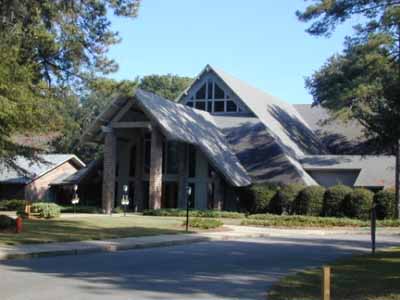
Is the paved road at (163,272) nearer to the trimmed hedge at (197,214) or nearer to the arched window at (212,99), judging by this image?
the trimmed hedge at (197,214)

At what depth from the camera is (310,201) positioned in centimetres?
3959

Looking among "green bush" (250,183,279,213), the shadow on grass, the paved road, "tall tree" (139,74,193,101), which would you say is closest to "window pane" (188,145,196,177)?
"green bush" (250,183,279,213)

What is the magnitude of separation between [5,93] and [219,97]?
32708 mm

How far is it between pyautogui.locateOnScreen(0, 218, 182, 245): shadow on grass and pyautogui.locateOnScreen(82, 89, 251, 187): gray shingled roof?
39.2ft

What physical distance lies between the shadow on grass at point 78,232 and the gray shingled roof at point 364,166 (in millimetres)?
17298

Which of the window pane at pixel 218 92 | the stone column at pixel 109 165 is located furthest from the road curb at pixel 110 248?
the window pane at pixel 218 92

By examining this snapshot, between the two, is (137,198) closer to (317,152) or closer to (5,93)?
(317,152)

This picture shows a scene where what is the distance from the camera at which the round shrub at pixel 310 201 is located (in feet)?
130

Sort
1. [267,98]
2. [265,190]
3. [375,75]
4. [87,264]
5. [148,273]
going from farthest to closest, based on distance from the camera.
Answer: [267,98]
[265,190]
[375,75]
[87,264]
[148,273]

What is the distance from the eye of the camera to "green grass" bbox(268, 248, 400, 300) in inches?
412

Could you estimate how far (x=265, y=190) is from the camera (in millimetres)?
41750

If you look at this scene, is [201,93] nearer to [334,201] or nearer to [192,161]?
[192,161]

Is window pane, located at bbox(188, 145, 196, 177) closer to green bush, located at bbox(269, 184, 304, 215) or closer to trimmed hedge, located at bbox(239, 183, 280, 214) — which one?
trimmed hedge, located at bbox(239, 183, 280, 214)

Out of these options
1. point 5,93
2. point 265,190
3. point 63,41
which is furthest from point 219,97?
point 5,93
